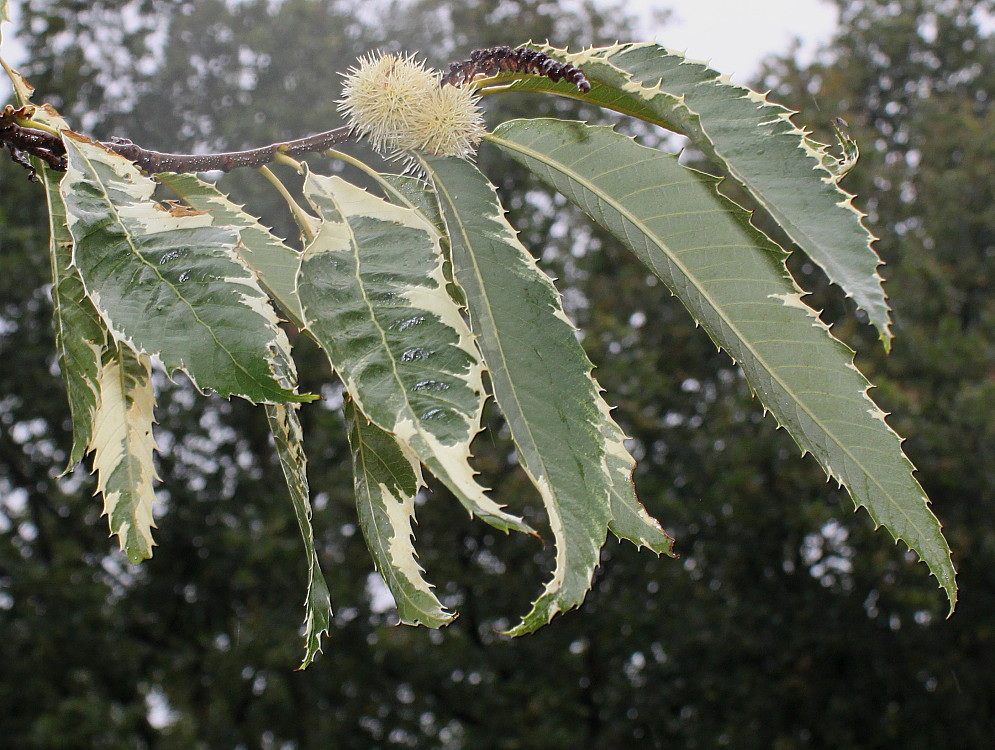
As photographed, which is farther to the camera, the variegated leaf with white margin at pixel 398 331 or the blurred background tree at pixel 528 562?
the blurred background tree at pixel 528 562

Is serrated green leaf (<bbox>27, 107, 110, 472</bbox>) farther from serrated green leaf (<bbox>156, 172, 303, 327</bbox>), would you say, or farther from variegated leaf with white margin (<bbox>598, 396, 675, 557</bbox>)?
variegated leaf with white margin (<bbox>598, 396, 675, 557</bbox>)

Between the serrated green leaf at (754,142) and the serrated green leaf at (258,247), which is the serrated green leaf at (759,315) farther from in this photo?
the serrated green leaf at (258,247)

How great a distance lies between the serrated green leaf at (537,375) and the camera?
42cm

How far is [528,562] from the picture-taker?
552 cm

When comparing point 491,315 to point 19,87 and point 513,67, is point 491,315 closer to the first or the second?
point 513,67

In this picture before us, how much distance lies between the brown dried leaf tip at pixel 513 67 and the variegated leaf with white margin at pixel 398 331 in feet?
0.34

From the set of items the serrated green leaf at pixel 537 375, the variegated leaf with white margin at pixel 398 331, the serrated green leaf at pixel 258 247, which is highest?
the variegated leaf with white margin at pixel 398 331

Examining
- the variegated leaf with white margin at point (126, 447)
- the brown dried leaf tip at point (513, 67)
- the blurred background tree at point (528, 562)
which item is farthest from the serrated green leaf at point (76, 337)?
the blurred background tree at point (528, 562)

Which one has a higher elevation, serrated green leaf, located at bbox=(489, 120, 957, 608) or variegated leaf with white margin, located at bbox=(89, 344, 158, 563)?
serrated green leaf, located at bbox=(489, 120, 957, 608)

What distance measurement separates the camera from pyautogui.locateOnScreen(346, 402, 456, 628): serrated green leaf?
1.65ft

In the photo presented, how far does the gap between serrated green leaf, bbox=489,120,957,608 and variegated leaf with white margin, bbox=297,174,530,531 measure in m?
0.12

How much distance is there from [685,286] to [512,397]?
0.40 ft

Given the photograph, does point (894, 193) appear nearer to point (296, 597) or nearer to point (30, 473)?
point (296, 597)

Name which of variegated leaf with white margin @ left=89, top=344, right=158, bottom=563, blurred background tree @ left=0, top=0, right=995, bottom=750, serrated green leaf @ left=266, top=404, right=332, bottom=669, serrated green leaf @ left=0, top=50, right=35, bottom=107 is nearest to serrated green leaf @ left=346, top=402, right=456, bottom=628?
serrated green leaf @ left=266, top=404, right=332, bottom=669
